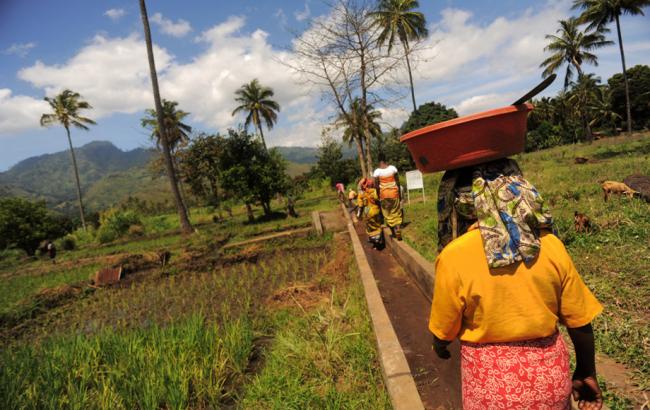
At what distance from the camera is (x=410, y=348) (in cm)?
339

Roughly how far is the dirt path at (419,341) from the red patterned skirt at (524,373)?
4.79 ft

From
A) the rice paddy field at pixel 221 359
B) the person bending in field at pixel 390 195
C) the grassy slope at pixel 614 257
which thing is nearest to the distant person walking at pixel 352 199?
the grassy slope at pixel 614 257

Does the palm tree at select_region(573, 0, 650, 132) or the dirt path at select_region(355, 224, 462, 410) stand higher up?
the palm tree at select_region(573, 0, 650, 132)

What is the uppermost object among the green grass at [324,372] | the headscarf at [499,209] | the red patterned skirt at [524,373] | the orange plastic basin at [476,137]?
the orange plastic basin at [476,137]

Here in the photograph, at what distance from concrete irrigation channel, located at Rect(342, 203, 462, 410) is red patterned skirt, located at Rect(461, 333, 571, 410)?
3.27ft

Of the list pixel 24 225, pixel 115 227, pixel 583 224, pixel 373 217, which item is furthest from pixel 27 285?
pixel 583 224

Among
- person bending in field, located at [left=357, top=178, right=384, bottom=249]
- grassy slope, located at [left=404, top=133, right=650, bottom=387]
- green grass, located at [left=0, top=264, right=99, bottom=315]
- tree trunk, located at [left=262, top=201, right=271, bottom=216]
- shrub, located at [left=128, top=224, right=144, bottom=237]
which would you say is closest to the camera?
grassy slope, located at [left=404, top=133, right=650, bottom=387]

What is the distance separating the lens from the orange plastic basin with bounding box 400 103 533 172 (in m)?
1.17

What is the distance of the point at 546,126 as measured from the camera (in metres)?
40.3

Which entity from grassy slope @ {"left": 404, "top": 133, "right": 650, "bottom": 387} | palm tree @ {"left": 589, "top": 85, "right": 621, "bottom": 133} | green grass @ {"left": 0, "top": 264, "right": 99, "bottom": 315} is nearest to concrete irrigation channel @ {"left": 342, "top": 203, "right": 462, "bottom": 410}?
grassy slope @ {"left": 404, "top": 133, "right": 650, "bottom": 387}

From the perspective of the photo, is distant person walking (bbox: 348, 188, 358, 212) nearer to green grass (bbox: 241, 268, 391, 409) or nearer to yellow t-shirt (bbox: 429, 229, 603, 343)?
green grass (bbox: 241, 268, 391, 409)

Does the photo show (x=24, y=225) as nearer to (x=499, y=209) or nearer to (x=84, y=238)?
(x=84, y=238)

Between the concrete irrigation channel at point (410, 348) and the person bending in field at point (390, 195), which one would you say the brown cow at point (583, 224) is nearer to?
the concrete irrigation channel at point (410, 348)

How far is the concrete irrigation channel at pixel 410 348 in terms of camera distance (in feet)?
7.79
